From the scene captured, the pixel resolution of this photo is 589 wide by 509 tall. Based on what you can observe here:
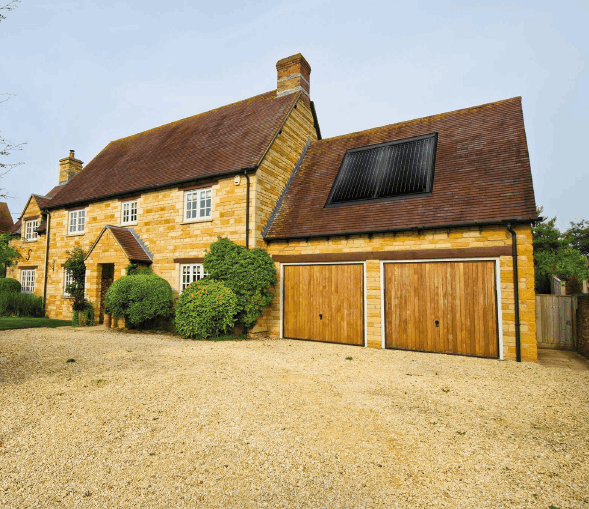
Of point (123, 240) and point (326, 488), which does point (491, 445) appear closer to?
point (326, 488)

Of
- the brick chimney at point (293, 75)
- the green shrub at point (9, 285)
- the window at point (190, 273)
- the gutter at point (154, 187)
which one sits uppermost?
the brick chimney at point (293, 75)

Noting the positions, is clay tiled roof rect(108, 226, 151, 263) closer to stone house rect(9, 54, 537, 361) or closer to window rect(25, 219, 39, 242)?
stone house rect(9, 54, 537, 361)

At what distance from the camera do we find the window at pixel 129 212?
15.2 m

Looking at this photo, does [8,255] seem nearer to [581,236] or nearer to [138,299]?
[138,299]

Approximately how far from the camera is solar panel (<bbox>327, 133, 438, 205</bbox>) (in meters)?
11.0

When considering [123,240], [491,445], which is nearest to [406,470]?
[491,445]

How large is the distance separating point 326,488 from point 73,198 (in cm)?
1889

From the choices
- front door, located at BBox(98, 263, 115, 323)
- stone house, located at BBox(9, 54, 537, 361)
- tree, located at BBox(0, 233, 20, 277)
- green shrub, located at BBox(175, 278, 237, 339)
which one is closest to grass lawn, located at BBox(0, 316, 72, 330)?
front door, located at BBox(98, 263, 115, 323)

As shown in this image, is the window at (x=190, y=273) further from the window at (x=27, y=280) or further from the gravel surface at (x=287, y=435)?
the window at (x=27, y=280)

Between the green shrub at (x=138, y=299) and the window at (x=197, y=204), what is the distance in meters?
2.88

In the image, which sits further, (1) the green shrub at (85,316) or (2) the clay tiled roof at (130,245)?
(1) the green shrub at (85,316)

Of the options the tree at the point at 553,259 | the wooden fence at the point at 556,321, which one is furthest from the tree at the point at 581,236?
the wooden fence at the point at 556,321

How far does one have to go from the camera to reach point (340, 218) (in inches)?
440

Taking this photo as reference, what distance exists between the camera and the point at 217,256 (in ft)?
37.7
